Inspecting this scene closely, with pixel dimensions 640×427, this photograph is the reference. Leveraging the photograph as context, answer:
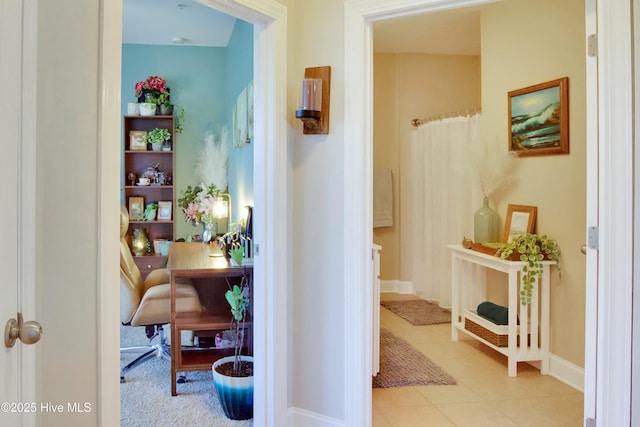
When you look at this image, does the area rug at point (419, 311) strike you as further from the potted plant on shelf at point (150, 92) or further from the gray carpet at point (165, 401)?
the potted plant on shelf at point (150, 92)

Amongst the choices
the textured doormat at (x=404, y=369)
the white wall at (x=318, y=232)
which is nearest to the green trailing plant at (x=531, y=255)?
the textured doormat at (x=404, y=369)

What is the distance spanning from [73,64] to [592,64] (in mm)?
1800

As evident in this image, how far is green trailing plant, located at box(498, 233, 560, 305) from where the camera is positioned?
3.22 metres

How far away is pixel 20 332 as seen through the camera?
3.47 feet

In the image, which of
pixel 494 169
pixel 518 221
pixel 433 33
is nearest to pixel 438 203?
pixel 494 169

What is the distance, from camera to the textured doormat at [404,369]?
315 centimetres

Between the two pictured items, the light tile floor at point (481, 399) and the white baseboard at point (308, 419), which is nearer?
the white baseboard at point (308, 419)

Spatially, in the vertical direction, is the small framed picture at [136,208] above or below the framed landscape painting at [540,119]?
below

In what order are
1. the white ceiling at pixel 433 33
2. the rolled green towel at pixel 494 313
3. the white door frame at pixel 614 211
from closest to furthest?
the white door frame at pixel 614 211 → the rolled green towel at pixel 494 313 → the white ceiling at pixel 433 33

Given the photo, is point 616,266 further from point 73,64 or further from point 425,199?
point 425,199

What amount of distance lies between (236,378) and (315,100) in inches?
59.3

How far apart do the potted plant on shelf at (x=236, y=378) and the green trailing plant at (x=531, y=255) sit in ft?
5.99

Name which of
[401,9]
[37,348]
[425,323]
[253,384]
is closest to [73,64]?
[37,348]

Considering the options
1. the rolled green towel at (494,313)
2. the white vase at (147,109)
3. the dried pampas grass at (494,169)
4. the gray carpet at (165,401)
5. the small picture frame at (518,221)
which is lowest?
the gray carpet at (165,401)
